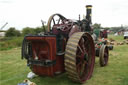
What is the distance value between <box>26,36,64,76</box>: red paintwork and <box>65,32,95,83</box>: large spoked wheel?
1.02 ft

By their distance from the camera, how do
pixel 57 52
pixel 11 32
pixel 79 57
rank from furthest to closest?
pixel 11 32 → pixel 79 57 → pixel 57 52

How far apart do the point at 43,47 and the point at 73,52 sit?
2.40 ft

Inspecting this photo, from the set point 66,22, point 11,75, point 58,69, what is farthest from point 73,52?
point 11,75

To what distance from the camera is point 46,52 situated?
363 centimetres

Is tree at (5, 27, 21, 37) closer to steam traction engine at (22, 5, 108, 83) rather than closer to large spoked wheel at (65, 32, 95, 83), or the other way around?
steam traction engine at (22, 5, 108, 83)

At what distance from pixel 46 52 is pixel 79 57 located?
0.91 metres

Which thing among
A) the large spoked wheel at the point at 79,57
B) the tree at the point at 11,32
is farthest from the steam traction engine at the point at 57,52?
the tree at the point at 11,32

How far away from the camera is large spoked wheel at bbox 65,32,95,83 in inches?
137

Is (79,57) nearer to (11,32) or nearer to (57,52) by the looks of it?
(57,52)

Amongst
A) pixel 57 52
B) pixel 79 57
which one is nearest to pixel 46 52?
pixel 57 52

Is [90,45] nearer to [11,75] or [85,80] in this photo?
[85,80]

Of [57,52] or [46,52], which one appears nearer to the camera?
[46,52]

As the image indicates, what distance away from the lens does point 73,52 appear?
3455mm

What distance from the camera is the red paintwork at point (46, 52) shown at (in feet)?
11.4
